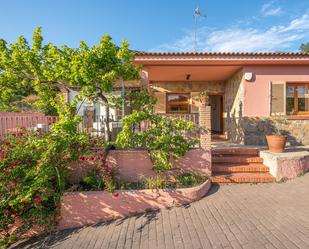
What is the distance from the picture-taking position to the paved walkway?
296cm

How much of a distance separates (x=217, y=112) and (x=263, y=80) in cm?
402

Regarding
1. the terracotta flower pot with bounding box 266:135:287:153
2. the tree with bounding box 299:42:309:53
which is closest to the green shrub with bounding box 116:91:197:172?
the terracotta flower pot with bounding box 266:135:287:153

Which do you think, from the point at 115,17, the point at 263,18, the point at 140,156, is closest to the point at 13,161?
the point at 140,156

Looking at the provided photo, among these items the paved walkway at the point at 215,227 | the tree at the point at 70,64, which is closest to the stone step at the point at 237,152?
the paved walkway at the point at 215,227

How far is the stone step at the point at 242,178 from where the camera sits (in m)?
5.04

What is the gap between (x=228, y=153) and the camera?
5.95 metres

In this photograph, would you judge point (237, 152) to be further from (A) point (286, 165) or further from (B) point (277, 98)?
(B) point (277, 98)

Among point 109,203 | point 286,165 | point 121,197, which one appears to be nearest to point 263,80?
point 286,165

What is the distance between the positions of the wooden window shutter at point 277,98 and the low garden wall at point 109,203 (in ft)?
18.2

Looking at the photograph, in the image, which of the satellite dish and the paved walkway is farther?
the satellite dish

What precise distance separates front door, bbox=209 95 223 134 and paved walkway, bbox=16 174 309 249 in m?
6.69

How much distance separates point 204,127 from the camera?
496cm

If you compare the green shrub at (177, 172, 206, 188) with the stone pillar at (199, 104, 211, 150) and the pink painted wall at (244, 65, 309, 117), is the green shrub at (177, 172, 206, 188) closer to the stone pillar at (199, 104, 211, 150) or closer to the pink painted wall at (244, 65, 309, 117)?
the stone pillar at (199, 104, 211, 150)

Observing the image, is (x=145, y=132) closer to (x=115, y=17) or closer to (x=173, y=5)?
(x=115, y=17)
